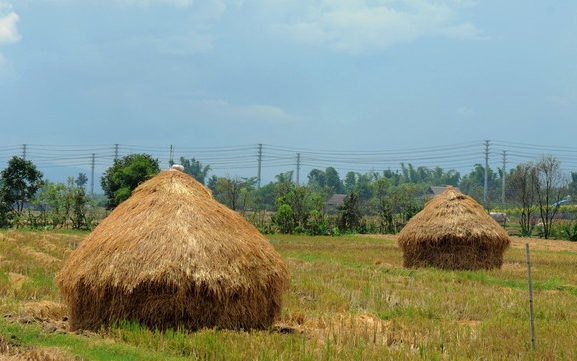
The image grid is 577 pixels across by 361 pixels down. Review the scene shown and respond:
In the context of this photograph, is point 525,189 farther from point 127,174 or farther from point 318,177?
point 318,177

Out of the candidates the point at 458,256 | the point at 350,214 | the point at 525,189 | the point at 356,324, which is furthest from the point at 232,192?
the point at 356,324

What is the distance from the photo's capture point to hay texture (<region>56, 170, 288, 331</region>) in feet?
25.9

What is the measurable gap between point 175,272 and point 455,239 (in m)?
11.4

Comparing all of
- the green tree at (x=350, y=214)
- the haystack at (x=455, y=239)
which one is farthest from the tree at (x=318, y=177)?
the haystack at (x=455, y=239)

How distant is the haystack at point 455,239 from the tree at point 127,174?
769 inches

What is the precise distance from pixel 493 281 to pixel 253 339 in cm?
916

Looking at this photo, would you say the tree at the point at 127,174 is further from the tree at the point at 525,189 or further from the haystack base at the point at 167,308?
the haystack base at the point at 167,308

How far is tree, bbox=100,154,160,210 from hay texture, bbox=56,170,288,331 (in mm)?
26316

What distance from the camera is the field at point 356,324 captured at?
6.80 meters

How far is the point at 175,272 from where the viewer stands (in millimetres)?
7848

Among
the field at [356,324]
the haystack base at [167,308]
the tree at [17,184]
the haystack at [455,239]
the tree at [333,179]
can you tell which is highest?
the tree at [333,179]

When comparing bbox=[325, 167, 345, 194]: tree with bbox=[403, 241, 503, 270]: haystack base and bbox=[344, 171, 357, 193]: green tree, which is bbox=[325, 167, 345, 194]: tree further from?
bbox=[403, 241, 503, 270]: haystack base

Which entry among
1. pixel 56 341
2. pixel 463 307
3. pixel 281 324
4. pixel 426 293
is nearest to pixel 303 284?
pixel 426 293

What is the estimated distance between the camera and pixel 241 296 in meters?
8.16
